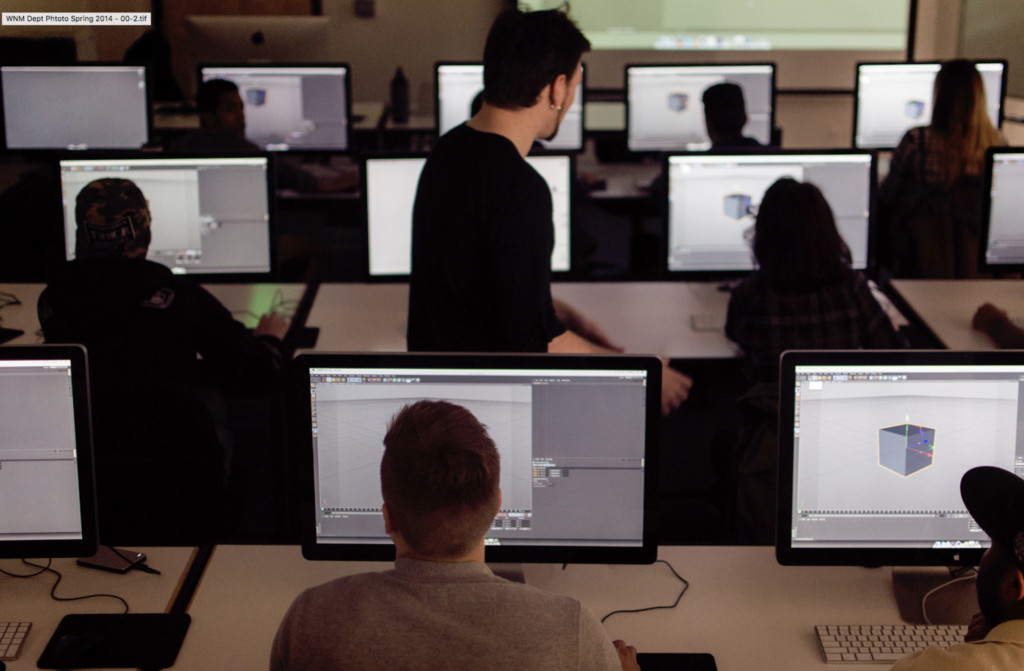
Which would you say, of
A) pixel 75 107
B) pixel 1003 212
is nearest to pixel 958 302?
pixel 1003 212

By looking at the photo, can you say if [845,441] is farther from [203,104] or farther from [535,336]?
[203,104]

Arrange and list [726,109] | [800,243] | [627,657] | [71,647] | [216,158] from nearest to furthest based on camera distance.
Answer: [627,657], [71,647], [800,243], [216,158], [726,109]

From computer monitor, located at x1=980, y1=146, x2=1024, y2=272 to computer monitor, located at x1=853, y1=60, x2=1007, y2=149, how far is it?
215 centimetres

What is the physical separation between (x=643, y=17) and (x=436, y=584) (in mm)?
6473

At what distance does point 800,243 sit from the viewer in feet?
7.70

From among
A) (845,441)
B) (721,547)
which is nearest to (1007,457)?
(845,441)

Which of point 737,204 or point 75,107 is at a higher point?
point 75,107

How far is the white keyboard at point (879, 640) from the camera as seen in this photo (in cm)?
147

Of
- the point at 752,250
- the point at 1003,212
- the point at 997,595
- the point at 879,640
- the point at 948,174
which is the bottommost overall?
the point at 879,640

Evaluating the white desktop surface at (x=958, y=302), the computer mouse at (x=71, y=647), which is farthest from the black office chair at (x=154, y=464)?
the white desktop surface at (x=958, y=302)

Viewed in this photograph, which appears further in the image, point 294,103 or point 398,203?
point 294,103

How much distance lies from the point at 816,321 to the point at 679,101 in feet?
9.04

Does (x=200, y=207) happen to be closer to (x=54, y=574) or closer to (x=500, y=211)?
(x=500, y=211)

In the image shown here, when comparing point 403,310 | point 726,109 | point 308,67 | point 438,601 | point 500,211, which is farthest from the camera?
point 308,67
